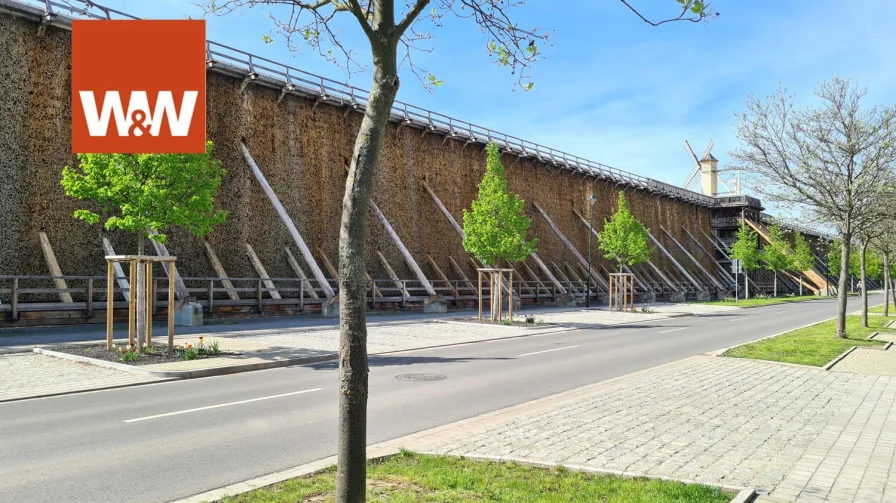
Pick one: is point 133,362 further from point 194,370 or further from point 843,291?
point 843,291

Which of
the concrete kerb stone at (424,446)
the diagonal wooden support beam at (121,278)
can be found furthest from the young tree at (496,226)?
the concrete kerb stone at (424,446)

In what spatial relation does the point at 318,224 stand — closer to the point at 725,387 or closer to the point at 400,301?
the point at 400,301

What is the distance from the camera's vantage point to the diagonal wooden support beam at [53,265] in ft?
64.6

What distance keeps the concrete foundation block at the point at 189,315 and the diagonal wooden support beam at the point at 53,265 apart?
10.3ft

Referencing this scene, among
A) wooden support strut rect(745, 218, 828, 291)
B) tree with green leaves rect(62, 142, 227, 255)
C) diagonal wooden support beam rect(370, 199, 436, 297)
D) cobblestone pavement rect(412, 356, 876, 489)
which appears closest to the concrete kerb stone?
cobblestone pavement rect(412, 356, 876, 489)

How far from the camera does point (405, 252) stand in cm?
3325

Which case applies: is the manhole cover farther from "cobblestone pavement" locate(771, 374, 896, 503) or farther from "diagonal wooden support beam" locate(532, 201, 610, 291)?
"diagonal wooden support beam" locate(532, 201, 610, 291)

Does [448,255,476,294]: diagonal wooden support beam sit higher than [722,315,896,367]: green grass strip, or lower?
higher

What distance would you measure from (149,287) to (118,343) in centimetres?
262

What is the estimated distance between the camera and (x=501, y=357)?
15.2 meters

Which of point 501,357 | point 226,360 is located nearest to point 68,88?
point 226,360

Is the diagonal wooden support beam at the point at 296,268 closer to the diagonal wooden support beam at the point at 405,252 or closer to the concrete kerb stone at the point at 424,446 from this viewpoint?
the diagonal wooden support beam at the point at 405,252

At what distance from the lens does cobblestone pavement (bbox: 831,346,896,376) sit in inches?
498

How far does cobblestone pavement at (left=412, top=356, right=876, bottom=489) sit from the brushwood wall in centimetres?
2014
